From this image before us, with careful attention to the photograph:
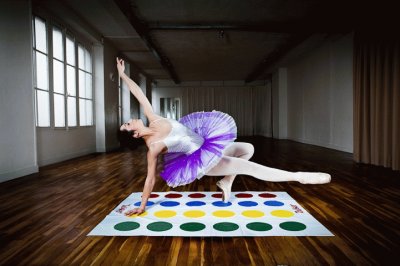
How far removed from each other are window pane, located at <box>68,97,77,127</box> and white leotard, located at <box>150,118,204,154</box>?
4271 millimetres

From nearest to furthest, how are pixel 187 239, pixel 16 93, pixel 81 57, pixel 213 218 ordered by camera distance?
pixel 187 239 → pixel 213 218 → pixel 16 93 → pixel 81 57

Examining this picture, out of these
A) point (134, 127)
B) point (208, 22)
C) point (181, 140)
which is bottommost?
point (181, 140)

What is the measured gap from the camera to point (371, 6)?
13.5ft

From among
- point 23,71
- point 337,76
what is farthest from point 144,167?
point 337,76

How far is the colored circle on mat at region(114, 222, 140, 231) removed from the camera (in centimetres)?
182

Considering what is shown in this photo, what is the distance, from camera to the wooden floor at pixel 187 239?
1.44 metres

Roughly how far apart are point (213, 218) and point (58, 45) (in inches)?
191

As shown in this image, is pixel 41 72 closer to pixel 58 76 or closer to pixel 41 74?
pixel 41 74

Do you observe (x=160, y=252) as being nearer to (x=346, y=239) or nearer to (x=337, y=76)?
(x=346, y=239)

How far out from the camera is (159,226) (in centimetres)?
186

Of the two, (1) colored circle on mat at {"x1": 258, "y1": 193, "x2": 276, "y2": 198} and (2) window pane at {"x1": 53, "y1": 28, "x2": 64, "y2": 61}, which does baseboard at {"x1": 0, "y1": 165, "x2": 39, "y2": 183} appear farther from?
(1) colored circle on mat at {"x1": 258, "y1": 193, "x2": 276, "y2": 198}

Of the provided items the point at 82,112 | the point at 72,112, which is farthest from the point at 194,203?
the point at 82,112

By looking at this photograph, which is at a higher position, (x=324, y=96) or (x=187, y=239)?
(x=324, y=96)

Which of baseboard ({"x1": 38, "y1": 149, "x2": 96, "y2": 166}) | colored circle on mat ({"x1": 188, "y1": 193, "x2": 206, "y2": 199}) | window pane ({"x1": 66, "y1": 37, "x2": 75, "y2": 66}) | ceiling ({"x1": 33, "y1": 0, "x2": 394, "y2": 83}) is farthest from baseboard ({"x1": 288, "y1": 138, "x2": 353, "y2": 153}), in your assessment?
window pane ({"x1": 66, "y1": 37, "x2": 75, "y2": 66})
